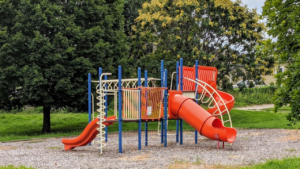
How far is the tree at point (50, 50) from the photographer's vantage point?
14195 mm

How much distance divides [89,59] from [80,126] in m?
5.29

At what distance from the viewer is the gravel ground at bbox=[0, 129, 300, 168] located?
27.4 ft

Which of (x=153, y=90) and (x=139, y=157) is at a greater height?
(x=153, y=90)

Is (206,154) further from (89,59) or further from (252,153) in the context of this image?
(89,59)

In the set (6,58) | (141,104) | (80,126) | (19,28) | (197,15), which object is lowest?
(80,126)

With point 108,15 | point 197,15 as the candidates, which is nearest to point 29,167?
point 108,15

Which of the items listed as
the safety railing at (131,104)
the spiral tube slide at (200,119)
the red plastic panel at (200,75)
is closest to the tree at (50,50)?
the safety railing at (131,104)

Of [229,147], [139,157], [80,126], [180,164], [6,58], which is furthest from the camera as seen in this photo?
[80,126]

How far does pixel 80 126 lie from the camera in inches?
770

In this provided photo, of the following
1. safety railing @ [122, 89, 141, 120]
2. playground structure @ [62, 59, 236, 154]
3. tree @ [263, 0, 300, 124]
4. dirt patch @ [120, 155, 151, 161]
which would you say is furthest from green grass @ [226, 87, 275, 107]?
dirt patch @ [120, 155, 151, 161]

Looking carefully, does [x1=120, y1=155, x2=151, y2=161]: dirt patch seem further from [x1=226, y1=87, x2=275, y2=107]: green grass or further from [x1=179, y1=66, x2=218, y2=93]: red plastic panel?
[x1=226, y1=87, x2=275, y2=107]: green grass

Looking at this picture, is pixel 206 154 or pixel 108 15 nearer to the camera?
pixel 206 154

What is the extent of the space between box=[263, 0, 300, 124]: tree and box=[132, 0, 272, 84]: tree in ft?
27.1

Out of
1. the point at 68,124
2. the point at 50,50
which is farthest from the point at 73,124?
the point at 50,50
